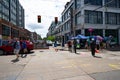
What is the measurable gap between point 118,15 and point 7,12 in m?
44.4

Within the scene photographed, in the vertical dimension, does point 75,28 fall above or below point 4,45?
above

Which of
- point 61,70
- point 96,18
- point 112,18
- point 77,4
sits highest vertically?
point 77,4

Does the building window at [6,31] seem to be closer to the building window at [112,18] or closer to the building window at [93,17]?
the building window at [93,17]

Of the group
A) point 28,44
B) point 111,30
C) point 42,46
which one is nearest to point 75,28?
point 111,30

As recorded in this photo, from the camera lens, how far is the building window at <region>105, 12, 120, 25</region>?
A: 54625mm

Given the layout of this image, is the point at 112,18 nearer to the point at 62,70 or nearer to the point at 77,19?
the point at 77,19

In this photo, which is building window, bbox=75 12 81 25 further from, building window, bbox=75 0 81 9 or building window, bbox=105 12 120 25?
building window, bbox=105 12 120 25

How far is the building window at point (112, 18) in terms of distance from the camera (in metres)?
54.6

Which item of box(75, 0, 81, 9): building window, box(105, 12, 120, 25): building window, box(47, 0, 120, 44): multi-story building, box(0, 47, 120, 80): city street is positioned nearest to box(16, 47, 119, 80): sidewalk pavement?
box(0, 47, 120, 80): city street

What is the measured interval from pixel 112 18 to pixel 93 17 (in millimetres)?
6030

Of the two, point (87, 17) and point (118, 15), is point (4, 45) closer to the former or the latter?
point (87, 17)

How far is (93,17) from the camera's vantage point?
52.6 meters

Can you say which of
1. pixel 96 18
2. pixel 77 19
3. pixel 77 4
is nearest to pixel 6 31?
pixel 77 19

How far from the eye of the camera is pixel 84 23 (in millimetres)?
50812
